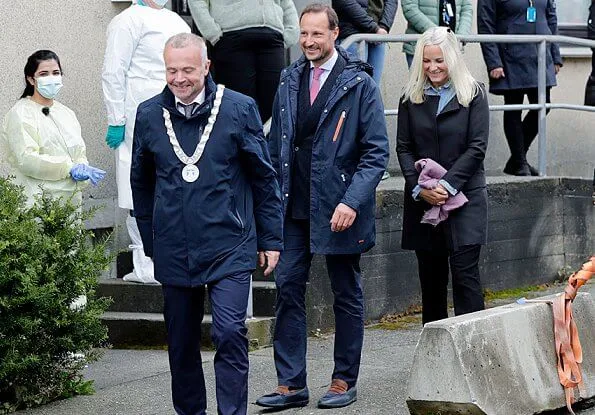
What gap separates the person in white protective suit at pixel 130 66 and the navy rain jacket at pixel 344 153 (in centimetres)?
199

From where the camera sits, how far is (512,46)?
11.0 m

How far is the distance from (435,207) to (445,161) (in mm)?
262

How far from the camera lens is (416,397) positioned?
6.34 metres

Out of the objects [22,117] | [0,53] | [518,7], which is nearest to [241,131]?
[22,117]

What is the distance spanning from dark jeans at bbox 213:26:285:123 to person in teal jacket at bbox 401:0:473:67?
1.45 m

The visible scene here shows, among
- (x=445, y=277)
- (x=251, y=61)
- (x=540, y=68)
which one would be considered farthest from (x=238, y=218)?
(x=540, y=68)

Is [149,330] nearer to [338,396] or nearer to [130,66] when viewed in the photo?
[130,66]

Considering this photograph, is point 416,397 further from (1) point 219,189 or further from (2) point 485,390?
(1) point 219,189

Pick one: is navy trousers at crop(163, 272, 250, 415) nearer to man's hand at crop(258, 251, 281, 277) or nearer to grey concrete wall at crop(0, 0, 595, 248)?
man's hand at crop(258, 251, 281, 277)

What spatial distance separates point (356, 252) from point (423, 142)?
806mm

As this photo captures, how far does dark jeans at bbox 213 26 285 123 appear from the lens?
932 cm

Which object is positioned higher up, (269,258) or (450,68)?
(450,68)

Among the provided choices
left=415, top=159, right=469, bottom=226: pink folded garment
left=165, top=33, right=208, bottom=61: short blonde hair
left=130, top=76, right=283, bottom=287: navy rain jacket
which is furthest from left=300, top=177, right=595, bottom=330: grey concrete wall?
left=165, top=33, right=208, bottom=61: short blonde hair

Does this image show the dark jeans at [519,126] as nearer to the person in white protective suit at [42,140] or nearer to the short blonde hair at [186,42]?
the person in white protective suit at [42,140]
